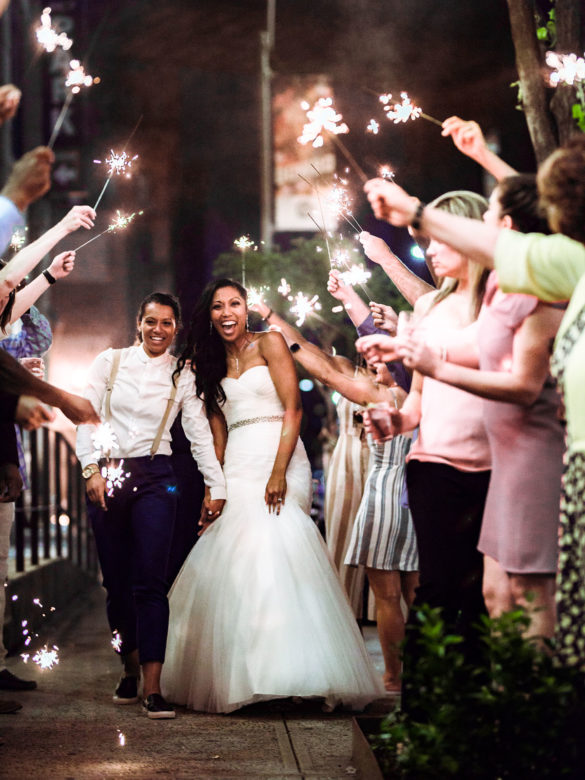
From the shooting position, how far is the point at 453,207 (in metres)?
4.06

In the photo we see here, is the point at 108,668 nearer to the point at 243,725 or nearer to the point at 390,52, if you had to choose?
the point at 243,725

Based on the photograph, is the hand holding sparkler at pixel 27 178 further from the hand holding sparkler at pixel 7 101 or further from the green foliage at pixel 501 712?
the green foliage at pixel 501 712

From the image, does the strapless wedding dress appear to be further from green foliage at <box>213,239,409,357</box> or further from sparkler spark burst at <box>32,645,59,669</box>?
green foliage at <box>213,239,409,357</box>

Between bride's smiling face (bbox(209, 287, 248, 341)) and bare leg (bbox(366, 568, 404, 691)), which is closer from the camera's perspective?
bare leg (bbox(366, 568, 404, 691))

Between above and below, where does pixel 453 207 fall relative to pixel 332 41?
below

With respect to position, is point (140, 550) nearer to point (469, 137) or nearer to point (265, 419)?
point (265, 419)

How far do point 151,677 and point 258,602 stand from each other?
634 mm

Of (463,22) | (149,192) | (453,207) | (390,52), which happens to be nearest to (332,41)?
(390,52)

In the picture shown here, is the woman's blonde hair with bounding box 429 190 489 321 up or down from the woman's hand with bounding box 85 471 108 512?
up

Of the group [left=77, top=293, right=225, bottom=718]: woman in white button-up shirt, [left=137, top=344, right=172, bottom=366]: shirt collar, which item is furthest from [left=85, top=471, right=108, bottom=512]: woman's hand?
[left=137, top=344, right=172, bottom=366]: shirt collar

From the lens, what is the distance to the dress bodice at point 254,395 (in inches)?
235

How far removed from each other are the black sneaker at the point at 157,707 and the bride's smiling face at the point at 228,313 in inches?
76.3

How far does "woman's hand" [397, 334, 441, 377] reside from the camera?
342cm

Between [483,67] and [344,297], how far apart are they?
9.96m
